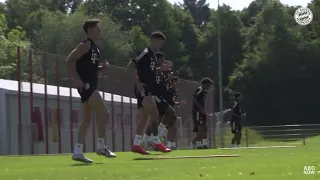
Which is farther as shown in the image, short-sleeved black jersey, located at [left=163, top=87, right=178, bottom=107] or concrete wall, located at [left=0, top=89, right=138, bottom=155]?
concrete wall, located at [left=0, top=89, right=138, bottom=155]

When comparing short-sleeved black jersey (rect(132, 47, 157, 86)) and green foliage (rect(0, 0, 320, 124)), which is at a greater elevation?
green foliage (rect(0, 0, 320, 124))

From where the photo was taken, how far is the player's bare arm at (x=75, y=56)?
12557 mm

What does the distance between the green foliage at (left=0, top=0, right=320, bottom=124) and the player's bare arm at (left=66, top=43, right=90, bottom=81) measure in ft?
181

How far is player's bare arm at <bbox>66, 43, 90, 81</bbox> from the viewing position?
41.2 feet

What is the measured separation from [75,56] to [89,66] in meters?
0.29

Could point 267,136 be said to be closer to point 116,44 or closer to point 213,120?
point 213,120

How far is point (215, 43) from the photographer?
112438 mm

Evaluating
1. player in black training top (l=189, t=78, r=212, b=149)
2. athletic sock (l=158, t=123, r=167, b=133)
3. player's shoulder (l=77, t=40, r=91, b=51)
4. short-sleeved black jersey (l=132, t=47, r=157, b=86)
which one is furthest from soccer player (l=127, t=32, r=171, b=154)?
player in black training top (l=189, t=78, r=212, b=149)

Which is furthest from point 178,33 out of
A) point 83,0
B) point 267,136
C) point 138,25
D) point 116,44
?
point 267,136

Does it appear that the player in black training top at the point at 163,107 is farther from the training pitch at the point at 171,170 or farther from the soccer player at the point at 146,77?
the training pitch at the point at 171,170

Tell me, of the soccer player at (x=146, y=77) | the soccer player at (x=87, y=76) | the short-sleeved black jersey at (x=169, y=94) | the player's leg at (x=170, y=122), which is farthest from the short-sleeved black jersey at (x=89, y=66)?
the short-sleeved black jersey at (x=169, y=94)

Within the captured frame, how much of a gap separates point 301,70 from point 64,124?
60320 millimetres

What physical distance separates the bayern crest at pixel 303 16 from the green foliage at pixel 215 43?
679 mm

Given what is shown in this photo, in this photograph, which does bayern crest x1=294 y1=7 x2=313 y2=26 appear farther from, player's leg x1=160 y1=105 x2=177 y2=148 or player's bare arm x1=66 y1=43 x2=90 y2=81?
player's bare arm x1=66 y1=43 x2=90 y2=81
